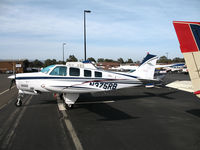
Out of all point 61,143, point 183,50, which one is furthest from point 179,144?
point 61,143

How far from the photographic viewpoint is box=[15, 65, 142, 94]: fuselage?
28.3 feet

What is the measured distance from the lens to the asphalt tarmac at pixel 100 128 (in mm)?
4773

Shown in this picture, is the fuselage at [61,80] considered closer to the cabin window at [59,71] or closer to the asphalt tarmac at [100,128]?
the cabin window at [59,71]

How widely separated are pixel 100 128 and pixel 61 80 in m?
3.66

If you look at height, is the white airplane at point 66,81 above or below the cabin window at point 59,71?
below

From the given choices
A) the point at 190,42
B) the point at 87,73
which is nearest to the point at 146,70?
the point at 87,73

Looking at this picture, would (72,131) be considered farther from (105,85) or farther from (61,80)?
(105,85)

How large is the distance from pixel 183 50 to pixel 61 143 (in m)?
4.18

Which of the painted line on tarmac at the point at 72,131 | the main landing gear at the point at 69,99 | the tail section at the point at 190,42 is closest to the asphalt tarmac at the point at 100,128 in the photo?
the painted line on tarmac at the point at 72,131

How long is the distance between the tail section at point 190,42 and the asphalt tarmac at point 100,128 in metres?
2.17

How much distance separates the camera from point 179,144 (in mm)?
4816

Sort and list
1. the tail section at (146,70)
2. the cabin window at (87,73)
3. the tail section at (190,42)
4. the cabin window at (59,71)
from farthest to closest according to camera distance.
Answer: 1. the tail section at (146,70)
2. the cabin window at (87,73)
3. the cabin window at (59,71)
4. the tail section at (190,42)

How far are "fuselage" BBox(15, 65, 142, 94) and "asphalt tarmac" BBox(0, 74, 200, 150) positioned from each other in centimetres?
106

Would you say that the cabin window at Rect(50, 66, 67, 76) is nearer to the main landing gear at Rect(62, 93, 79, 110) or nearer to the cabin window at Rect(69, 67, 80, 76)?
the cabin window at Rect(69, 67, 80, 76)
